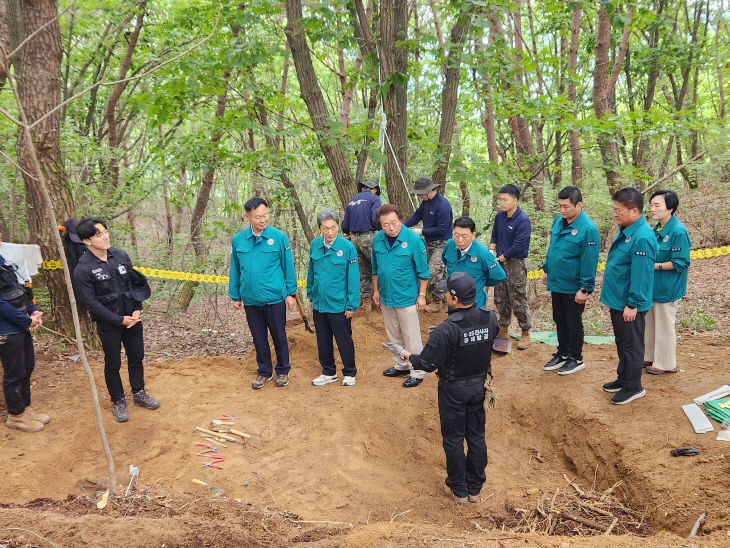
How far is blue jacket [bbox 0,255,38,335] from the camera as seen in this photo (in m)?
4.22

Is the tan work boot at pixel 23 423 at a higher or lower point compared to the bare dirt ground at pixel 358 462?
higher

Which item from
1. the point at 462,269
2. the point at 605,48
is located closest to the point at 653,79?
the point at 605,48

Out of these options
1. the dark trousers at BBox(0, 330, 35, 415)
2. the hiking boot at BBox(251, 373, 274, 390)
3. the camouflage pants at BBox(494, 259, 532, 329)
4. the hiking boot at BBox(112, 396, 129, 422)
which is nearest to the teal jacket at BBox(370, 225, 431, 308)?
the camouflage pants at BBox(494, 259, 532, 329)

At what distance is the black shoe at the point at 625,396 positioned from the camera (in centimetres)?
445

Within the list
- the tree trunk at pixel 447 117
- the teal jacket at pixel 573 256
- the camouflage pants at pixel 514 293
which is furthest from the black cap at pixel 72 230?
the teal jacket at pixel 573 256

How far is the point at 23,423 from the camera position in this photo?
459 centimetres

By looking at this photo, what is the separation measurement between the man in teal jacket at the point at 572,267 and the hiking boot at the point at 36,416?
5256 millimetres

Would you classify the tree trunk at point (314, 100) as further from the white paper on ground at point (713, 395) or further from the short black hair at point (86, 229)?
the white paper on ground at point (713, 395)

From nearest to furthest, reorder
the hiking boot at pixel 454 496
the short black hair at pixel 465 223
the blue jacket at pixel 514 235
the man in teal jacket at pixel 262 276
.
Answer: the hiking boot at pixel 454 496, the short black hair at pixel 465 223, the man in teal jacket at pixel 262 276, the blue jacket at pixel 514 235

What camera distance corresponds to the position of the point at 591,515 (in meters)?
3.49

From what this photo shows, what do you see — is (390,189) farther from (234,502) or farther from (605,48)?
(605,48)

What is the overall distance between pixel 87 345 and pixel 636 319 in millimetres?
6216

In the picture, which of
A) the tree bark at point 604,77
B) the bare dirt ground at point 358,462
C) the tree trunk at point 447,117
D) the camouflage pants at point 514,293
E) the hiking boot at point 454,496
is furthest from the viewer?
the tree bark at point 604,77

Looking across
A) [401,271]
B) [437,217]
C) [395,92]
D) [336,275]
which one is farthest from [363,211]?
[395,92]
